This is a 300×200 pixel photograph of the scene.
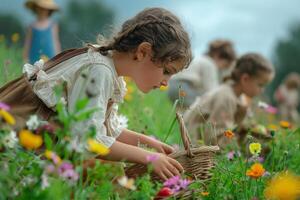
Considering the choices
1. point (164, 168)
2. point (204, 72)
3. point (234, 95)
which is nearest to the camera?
point (164, 168)

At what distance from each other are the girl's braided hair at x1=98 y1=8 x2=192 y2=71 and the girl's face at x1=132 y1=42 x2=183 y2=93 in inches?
0.8

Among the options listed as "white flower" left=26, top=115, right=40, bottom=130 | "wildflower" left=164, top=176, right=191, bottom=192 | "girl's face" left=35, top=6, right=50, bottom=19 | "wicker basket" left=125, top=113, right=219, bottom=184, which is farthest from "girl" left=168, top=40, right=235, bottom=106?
"white flower" left=26, top=115, right=40, bottom=130

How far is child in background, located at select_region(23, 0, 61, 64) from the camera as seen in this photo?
7.20 m

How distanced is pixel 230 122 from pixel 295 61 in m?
33.1

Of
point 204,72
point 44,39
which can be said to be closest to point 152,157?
point 204,72

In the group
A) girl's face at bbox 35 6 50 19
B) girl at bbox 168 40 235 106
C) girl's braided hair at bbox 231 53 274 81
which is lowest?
girl's braided hair at bbox 231 53 274 81

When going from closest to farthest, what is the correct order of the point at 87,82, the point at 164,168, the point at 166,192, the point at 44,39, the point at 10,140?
the point at 10,140 → the point at 166,192 → the point at 164,168 → the point at 87,82 → the point at 44,39

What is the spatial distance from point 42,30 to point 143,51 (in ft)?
16.4

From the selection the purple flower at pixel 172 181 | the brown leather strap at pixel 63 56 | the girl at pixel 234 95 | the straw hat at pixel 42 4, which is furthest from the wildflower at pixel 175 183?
the straw hat at pixel 42 4

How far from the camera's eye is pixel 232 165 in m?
2.86

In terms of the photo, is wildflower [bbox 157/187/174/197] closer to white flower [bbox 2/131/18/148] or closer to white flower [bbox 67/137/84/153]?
white flower [bbox 67/137/84/153]

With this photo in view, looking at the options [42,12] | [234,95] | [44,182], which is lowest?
[44,182]

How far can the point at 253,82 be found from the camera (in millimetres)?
4832

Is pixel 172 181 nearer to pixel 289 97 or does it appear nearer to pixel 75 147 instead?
pixel 75 147
